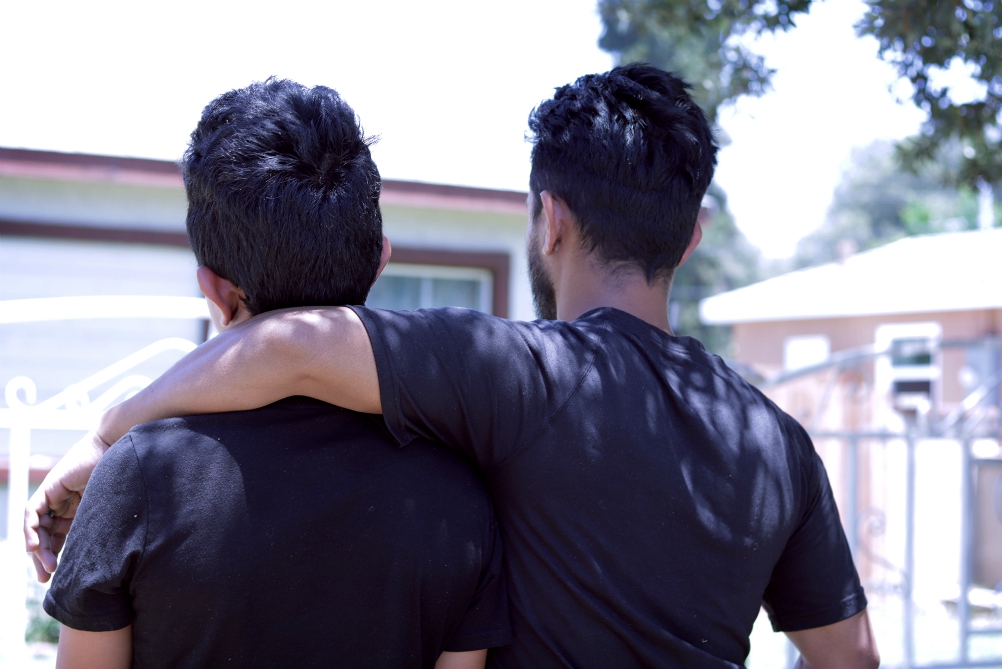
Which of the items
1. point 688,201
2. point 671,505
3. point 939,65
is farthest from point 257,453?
point 939,65

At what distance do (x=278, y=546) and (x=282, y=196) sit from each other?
0.56m

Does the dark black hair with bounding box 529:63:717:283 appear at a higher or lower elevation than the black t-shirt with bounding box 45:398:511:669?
higher

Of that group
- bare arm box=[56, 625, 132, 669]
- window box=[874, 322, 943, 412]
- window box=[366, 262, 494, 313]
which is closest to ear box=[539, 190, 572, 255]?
bare arm box=[56, 625, 132, 669]

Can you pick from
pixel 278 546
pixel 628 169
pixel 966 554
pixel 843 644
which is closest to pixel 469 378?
pixel 278 546

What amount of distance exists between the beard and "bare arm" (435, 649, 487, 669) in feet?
2.44

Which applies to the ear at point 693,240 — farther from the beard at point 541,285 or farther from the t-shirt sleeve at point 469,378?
the t-shirt sleeve at point 469,378

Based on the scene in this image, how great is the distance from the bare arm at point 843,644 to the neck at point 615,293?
2.41 feet

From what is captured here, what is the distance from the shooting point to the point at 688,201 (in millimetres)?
1951

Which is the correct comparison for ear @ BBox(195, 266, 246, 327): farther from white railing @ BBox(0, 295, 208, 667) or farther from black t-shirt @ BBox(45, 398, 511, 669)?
white railing @ BBox(0, 295, 208, 667)

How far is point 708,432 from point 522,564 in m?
0.43

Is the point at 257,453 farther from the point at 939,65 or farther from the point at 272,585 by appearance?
the point at 939,65

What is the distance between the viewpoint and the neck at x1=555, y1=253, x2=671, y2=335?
1.92 metres

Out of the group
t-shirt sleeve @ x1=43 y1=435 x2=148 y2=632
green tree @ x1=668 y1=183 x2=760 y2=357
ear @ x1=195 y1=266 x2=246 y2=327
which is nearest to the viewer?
t-shirt sleeve @ x1=43 y1=435 x2=148 y2=632

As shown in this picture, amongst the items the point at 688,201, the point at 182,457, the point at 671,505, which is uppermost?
the point at 688,201
